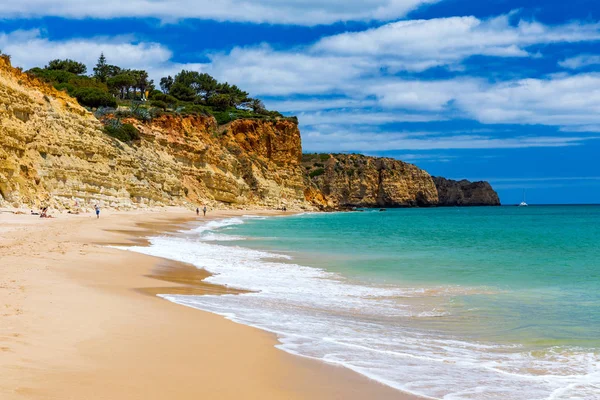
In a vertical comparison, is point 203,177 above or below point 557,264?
above

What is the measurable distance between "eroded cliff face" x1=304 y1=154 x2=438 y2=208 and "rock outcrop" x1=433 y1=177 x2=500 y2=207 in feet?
60.4

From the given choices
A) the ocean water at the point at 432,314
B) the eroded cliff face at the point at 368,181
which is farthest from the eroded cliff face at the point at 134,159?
the eroded cliff face at the point at 368,181

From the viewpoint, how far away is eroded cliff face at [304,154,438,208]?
11788 centimetres

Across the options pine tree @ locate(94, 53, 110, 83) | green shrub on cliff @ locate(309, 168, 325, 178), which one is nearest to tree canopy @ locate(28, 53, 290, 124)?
pine tree @ locate(94, 53, 110, 83)

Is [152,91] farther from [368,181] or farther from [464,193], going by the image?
[464,193]

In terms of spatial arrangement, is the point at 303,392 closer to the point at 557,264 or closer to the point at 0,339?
the point at 0,339

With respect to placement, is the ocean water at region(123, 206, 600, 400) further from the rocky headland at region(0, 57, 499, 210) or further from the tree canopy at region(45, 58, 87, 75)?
the tree canopy at region(45, 58, 87, 75)

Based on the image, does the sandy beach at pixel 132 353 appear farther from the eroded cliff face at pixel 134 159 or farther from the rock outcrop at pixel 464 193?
the rock outcrop at pixel 464 193

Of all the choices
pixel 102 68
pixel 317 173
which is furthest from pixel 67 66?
pixel 317 173

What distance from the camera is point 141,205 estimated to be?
43750 mm

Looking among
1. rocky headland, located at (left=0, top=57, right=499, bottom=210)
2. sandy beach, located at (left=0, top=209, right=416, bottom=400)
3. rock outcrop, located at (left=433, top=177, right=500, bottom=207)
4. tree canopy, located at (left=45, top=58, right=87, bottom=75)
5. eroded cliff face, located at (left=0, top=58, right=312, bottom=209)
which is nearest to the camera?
sandy beach, located at (left=0, top=209, right=416, bottom=400)

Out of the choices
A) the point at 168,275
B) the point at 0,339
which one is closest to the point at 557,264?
the point at 168,275

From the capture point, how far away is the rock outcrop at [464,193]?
147500 millimetres

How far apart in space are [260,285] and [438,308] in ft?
12.5
